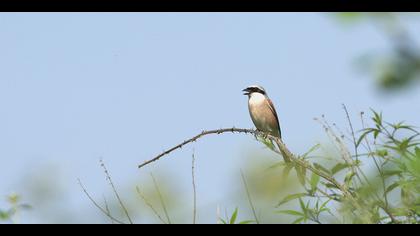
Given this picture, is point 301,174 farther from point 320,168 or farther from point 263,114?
point 263,114

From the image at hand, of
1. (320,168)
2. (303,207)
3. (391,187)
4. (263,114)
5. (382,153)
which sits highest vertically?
(263,114)

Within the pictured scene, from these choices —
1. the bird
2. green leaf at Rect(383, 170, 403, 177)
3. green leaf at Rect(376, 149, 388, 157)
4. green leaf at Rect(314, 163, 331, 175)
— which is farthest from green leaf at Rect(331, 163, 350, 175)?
the bird

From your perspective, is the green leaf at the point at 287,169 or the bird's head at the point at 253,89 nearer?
the green leaf at the point at 287,169

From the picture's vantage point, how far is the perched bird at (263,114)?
36.2ft

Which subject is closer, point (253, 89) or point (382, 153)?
point (382, 153)

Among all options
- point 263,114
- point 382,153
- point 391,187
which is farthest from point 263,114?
point 391,187

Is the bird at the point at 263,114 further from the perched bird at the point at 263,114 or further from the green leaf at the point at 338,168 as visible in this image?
the green leaf at the point at 338,168

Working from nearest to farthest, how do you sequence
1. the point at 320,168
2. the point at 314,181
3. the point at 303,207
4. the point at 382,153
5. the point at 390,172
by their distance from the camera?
1. the point at 390,172
2. the point at 382,153
3. the point at 303,207
4. the point at 314,181
5. the point at 320,168

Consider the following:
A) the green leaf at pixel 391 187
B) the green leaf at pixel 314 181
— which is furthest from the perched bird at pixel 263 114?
the green leaf at pixel 391 187

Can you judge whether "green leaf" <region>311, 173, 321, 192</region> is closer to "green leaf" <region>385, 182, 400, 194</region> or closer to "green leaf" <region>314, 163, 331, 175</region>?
"green leaf" <region>314, 163, 331, 175</region>

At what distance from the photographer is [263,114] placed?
11023mm
